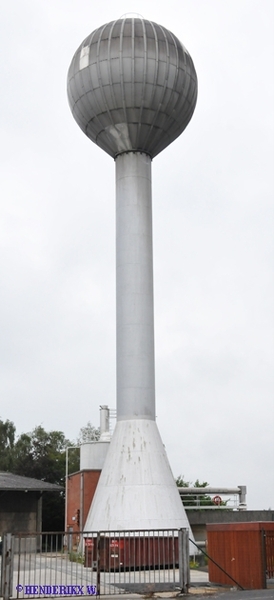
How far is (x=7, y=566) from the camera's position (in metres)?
14.3

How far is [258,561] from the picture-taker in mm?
16969

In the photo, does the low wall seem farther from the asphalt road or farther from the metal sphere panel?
the metal sphere panel

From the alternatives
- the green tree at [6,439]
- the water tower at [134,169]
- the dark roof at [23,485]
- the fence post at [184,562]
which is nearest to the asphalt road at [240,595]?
the fence post at [184,562]

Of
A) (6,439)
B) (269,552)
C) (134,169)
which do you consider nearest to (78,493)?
(134,169)

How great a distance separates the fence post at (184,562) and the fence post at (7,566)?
4020 mm

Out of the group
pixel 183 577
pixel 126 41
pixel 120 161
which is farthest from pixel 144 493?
pixel 126 41

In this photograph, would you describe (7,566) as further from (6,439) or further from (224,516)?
(6,439)

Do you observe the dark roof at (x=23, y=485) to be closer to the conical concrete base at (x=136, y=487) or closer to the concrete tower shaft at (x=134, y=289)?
the conical concrete base at (x=136, y=487)

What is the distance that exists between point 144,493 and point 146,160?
12.8m

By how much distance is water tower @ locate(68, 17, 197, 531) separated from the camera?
23266 millimetres

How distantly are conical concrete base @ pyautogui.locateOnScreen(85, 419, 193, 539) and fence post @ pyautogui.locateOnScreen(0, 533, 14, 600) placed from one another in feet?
25.8

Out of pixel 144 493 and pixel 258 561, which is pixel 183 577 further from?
pixel 144 493

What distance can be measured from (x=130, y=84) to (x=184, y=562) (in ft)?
57.3

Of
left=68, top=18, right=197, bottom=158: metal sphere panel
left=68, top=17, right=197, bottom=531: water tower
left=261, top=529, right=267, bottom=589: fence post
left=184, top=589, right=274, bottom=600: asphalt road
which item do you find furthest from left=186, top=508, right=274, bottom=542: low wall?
left=68, top=18, right=197, bottom=158: metal sphere panel
